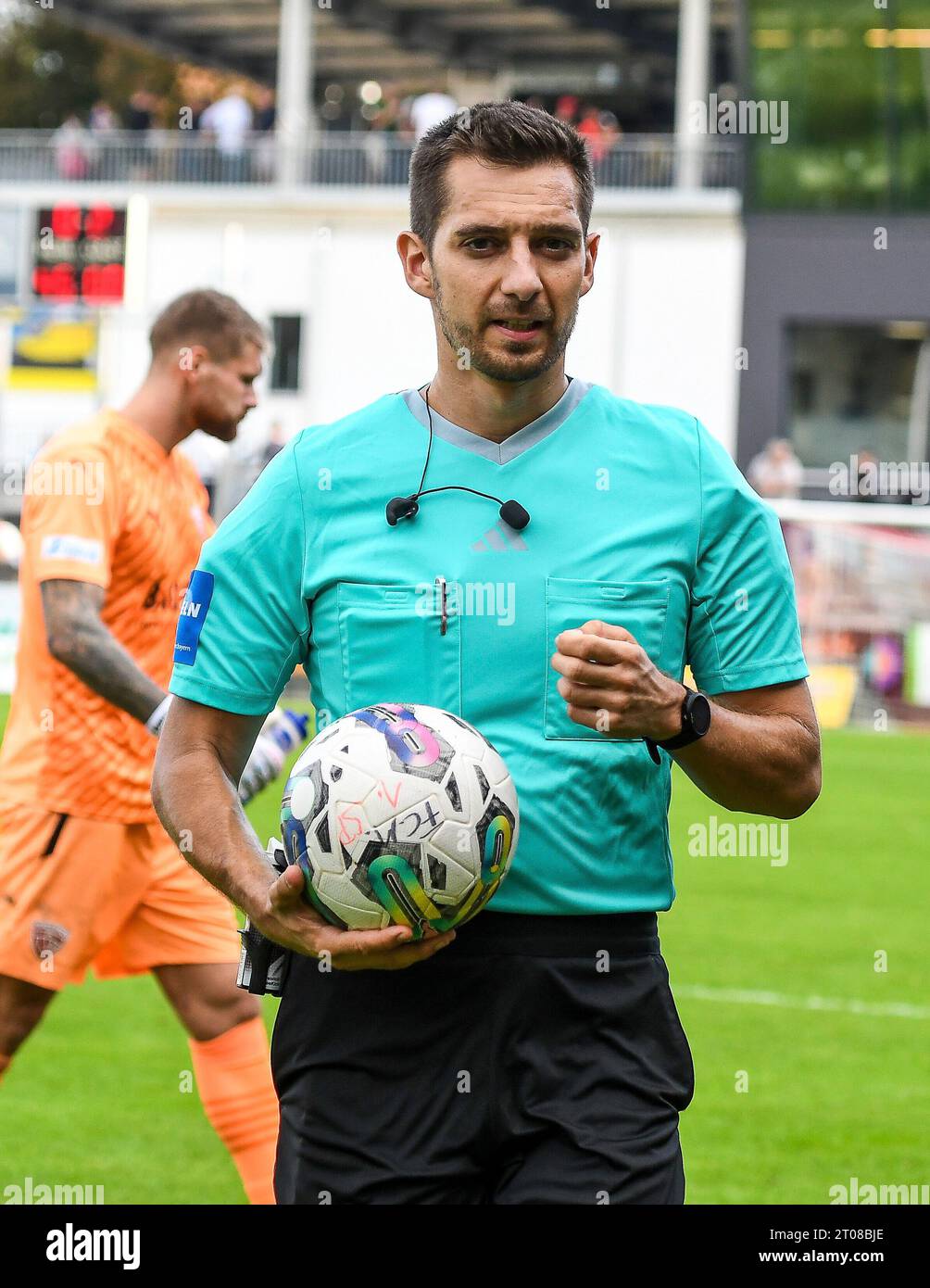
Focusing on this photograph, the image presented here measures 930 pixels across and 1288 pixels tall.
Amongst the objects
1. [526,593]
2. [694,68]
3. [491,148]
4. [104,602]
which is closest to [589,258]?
[491,148]

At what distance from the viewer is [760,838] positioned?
14.4 m

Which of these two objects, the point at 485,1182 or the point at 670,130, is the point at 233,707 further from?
the point at 670,130

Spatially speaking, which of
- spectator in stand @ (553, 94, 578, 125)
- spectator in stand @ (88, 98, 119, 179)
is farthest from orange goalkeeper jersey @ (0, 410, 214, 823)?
spectator in stand @ (88, 98, 119, 179)

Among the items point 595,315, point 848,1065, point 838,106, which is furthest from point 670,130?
point 848,1065

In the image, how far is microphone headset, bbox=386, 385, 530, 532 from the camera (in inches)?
128

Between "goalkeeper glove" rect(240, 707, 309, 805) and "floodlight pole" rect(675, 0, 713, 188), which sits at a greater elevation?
"floodlight pole" rect(675, 0, 713, 188)

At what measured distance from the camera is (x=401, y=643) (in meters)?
3.29

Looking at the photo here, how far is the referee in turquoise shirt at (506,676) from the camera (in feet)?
10.6

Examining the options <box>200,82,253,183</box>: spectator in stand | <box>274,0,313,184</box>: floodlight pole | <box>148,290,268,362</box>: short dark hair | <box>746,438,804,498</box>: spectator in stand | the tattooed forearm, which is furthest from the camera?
<box>274,0,313,184</box>: floodlight pole

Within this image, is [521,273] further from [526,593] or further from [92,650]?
[92,650]

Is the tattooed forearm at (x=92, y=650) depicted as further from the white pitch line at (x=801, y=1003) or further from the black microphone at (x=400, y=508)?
the white pitch line at (x=801, y=1003)

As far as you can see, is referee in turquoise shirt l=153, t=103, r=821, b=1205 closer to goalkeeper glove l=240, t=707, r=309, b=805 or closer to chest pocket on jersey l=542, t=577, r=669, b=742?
chest pocket on jersey l=542, t=577, r=669, b=742

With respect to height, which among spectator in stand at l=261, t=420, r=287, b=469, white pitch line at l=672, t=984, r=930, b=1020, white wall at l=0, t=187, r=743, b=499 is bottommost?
white pitch line at l=672, t=984, r=930, b=1020

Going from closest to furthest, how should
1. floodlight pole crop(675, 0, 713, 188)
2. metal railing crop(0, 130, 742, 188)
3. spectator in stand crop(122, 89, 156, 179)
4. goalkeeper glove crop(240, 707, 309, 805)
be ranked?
1. goalkeeper glove crop(240, 707, 309, 805)
2. metal railing crop(0, 130, 742, 188)
3. floodlight pole crop(675, 0, 713, 188)
4. spectator in stand crop(122, 89, 156, 179)
